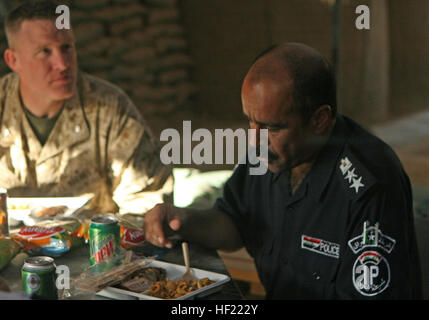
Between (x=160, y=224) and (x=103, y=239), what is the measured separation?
0.17m

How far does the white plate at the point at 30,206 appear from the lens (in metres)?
1.32

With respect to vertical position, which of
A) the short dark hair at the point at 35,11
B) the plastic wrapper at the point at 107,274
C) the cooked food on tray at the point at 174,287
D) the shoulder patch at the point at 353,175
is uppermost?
the short dark hair at the point at 35,11

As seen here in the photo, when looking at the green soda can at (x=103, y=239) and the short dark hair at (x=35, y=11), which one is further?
the short dark hair at (x=35, y=11)


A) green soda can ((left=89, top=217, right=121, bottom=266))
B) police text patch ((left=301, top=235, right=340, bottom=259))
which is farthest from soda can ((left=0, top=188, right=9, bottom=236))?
police text patch ((left=301, top=235, right=340, bottom=259))

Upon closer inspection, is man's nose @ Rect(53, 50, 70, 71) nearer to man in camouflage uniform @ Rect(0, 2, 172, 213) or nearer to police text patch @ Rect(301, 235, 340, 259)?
man in camouflage uniform @ Rect(0, 2, 172, 213)

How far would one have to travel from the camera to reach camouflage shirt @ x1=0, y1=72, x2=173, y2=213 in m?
1.64

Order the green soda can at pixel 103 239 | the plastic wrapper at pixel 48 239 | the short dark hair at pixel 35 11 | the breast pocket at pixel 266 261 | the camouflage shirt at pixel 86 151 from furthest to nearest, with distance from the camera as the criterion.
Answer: the camouflage shirt at pixel 86 151 < the short dark hair at pixel 35 11 < the breast pocket at pixel 266 261 < the plastic wrapper at pixel 48 239 < the green soda can at pixel 103 239

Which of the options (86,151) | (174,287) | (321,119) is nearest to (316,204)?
(321,119)

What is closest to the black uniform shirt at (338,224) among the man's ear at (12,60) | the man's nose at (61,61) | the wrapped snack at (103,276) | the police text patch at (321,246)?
the police text patch at (321,246)

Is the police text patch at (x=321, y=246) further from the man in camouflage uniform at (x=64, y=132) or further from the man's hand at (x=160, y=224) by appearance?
the man in camouflage uniform at (x=64, y=132)

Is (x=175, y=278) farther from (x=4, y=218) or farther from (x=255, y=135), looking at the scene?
(x=4, y=218)

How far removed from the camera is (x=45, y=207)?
1355mm

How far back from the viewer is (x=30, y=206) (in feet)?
4.56

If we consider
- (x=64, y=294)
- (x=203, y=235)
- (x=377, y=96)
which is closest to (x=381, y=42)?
(x=377, y=96)
